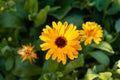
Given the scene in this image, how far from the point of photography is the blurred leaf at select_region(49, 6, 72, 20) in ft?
6.20

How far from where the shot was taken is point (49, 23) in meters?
1.95

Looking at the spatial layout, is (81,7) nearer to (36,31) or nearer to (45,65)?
(36,31)

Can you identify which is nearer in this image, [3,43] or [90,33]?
[90,33]

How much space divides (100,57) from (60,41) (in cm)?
27

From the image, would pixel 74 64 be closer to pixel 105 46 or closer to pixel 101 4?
pixel 105 46

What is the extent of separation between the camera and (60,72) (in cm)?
165

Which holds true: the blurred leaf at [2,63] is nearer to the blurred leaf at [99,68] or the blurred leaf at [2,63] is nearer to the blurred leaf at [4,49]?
the blurred leaf at [4,49]

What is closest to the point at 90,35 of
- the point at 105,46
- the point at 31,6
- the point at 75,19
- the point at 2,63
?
the point at 105,46

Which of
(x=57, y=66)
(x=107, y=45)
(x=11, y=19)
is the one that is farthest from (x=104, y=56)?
(x=11, y=19)

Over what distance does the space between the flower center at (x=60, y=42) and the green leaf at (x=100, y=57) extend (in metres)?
0.24

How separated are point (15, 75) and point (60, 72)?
0.26 metres

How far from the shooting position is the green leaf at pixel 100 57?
1739mm

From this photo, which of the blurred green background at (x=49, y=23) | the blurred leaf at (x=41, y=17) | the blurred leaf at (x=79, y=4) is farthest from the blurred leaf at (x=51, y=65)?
the blurred leaf at (x=79, y=4)

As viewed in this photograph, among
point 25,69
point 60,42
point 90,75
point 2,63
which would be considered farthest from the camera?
point 2,63
